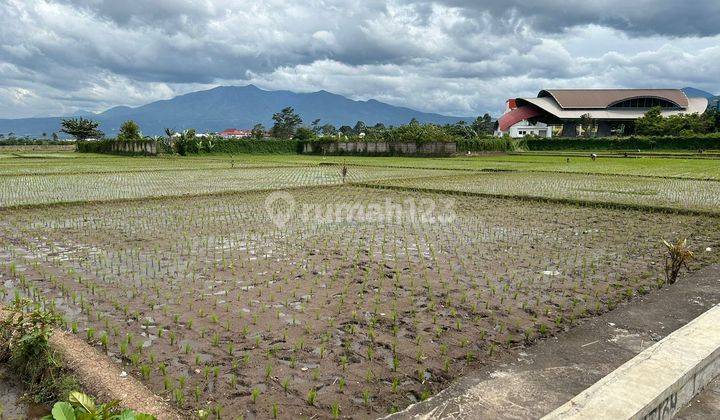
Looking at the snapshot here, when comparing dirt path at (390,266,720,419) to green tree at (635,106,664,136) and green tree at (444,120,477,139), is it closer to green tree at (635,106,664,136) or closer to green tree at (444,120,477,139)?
green tree at (635,106,664,136)

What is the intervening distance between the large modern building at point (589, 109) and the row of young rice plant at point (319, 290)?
75474 mm

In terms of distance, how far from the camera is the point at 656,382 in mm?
3127

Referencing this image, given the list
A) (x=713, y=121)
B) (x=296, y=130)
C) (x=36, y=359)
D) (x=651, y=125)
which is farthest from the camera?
(x=296, y=130)

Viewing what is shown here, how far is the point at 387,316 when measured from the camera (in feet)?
17.2

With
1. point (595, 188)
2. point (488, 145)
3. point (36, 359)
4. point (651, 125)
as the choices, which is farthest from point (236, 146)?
point (36, 359)

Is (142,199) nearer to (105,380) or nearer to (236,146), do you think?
(105,380)

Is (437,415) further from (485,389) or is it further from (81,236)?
(81,236)

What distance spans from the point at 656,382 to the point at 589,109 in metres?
88.8

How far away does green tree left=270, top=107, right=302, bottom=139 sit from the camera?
290ft

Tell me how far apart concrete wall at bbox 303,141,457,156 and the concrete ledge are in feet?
143

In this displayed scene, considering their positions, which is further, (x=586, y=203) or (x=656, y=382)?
(x=586, y=203)

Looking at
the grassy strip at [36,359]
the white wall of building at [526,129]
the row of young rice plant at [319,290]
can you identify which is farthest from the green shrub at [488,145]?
the grassy strip at [36,359]
